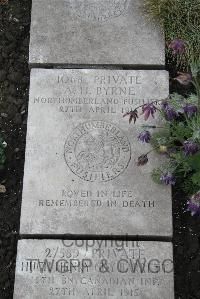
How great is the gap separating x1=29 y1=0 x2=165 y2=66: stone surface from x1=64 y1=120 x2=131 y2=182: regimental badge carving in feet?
1.83

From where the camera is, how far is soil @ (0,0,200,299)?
4.08 meters

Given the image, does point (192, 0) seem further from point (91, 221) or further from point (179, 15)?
point (91, 221)

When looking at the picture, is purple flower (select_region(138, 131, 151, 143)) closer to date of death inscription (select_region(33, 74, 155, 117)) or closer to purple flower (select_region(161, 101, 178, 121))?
purple flower (select_region(161, 101, 178, 121))

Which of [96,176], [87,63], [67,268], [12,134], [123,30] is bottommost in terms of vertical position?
[67,268]

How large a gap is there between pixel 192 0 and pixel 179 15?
0.50 feet

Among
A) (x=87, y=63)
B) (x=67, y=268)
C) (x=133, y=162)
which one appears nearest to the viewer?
(x=67, y=268)

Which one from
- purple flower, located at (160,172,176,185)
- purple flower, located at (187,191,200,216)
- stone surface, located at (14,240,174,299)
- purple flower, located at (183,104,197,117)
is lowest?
stone surface, located at (14,240,174,299)

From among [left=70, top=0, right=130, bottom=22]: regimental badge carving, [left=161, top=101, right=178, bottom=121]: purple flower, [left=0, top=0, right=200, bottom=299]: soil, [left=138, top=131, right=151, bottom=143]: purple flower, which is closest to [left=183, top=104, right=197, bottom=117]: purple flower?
[left=161, top=101, right=178, bottom=121]: purple flower

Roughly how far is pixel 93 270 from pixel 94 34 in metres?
1.76

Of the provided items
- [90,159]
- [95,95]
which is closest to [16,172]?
[90,159]

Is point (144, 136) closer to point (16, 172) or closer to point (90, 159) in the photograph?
point (90, 159)

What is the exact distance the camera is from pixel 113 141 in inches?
164

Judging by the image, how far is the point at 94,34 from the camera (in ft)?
14.9

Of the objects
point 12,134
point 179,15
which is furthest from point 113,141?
point 179,15
